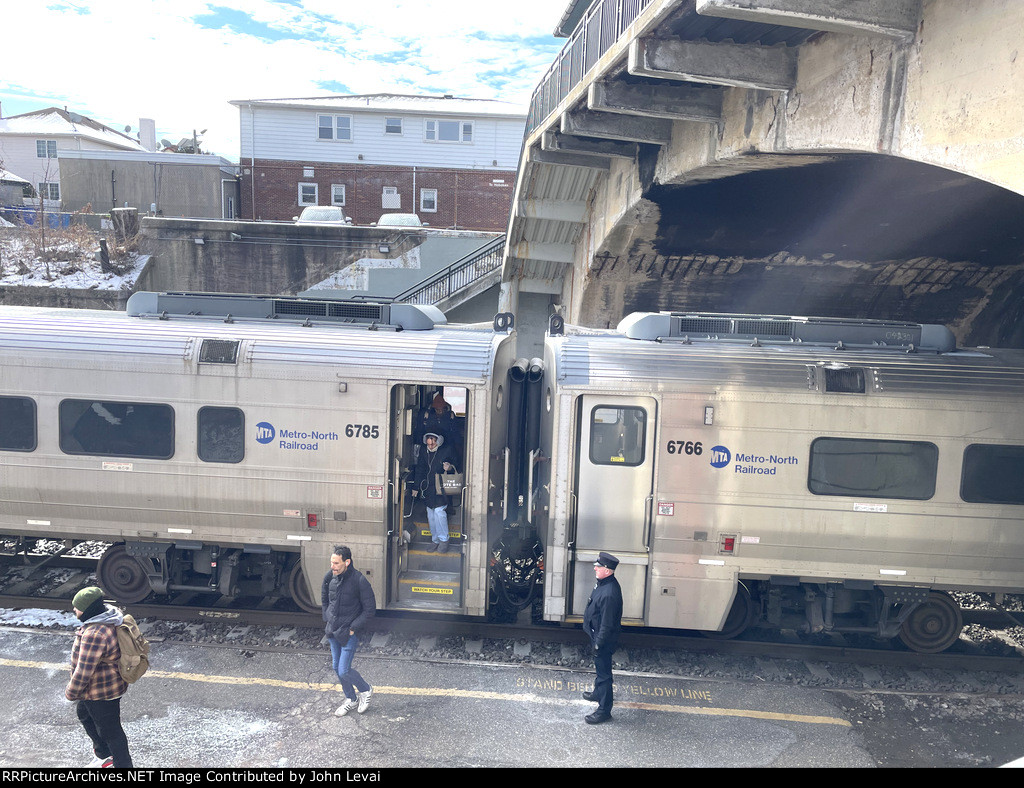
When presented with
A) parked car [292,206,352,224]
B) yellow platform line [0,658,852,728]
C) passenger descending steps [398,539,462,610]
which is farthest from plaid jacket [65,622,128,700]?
parked car [292,206,352,224]

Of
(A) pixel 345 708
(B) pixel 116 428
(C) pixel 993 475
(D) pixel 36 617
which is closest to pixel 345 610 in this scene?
(A) pixel 345 708

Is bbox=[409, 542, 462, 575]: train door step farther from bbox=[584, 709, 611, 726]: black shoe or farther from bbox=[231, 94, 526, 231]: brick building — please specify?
bbox=[231, 94, 526, 231]: brick building

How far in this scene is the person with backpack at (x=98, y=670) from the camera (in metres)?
5.33

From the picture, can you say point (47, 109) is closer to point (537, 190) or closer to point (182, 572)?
point (537, 190)

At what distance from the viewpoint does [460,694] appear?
296 inches

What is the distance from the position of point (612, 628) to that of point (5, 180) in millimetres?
42755

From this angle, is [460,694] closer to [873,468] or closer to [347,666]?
[347,666]

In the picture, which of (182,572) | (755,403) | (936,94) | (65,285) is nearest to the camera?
(936,94)

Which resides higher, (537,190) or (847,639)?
(537,190)

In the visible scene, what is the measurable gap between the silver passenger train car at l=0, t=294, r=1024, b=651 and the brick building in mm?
28080

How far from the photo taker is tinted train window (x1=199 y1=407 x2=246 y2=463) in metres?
8.45

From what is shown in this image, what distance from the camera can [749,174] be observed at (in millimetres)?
10484

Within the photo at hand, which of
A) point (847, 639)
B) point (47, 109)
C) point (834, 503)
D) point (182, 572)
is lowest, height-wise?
point (847, 639)
